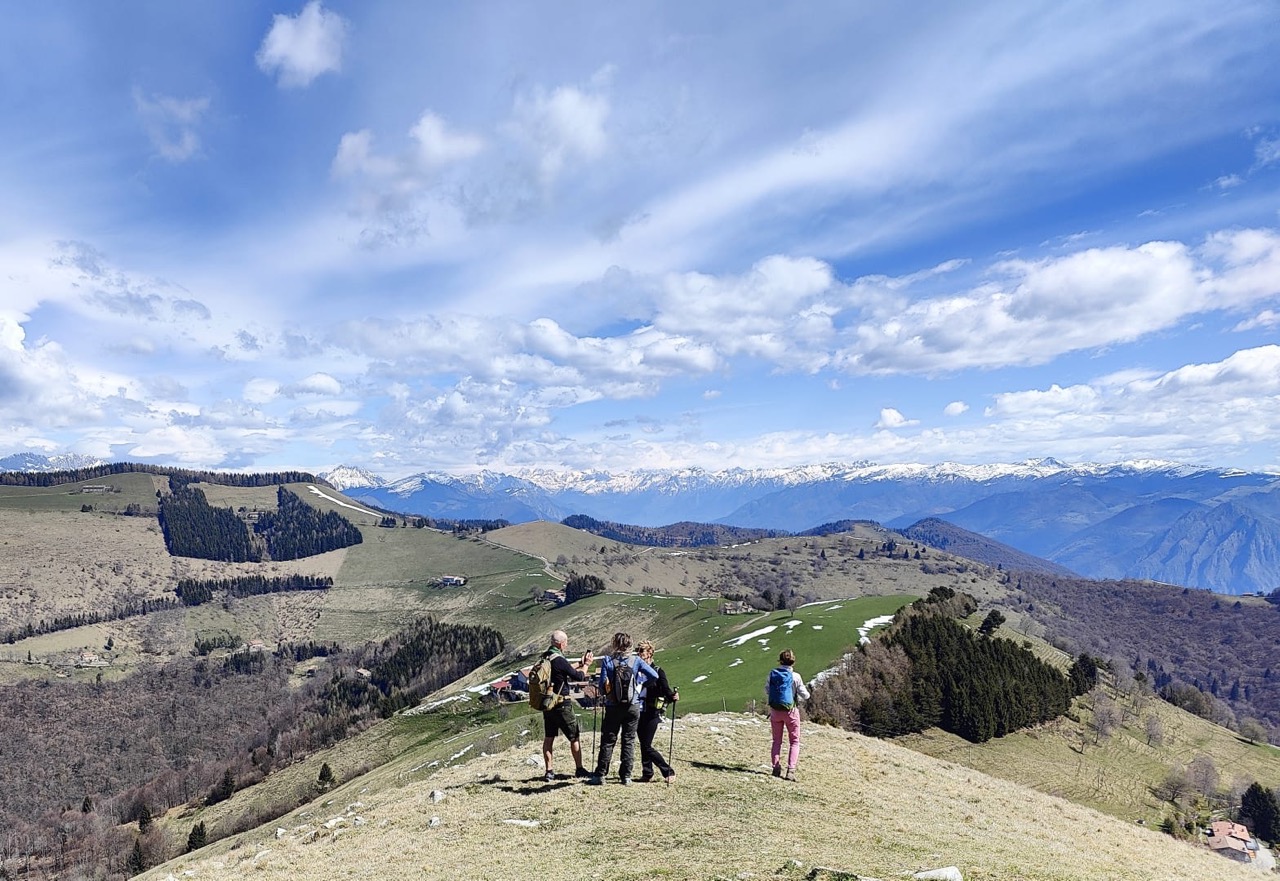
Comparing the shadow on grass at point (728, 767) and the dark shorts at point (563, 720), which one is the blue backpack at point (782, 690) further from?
the dark shorts at point (563, 720)

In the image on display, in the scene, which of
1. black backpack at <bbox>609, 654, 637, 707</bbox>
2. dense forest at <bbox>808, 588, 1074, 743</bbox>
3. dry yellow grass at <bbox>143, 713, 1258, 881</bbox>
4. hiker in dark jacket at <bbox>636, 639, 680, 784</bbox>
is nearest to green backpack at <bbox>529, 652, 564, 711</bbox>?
black backpack at <bbox>609, 654, 637, 707</bbox>

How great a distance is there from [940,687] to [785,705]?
6375 cm

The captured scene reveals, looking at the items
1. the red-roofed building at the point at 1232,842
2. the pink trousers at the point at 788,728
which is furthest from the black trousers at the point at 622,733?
Result: the red-roofed building at the point at 1232,842

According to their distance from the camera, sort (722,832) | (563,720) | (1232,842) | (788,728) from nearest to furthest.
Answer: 1. (722,832)
2. (563,720)
3. (788,728)
4. (1232,842)

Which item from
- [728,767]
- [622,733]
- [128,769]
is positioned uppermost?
[622,733]

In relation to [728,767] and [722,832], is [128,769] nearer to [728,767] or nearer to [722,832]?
[728,767]

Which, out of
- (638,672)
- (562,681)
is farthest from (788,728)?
(562,681)

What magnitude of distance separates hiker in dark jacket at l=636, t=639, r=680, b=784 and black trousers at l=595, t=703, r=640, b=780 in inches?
15.3

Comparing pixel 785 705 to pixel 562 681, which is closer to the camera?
pixel 562 681

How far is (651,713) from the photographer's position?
20.4m

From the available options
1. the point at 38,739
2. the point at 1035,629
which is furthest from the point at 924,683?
the point at 38,739

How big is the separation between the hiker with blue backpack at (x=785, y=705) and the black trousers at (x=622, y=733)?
4.50m

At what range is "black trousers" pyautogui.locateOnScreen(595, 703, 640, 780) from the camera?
19.8 m

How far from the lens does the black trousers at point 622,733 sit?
19812mm
